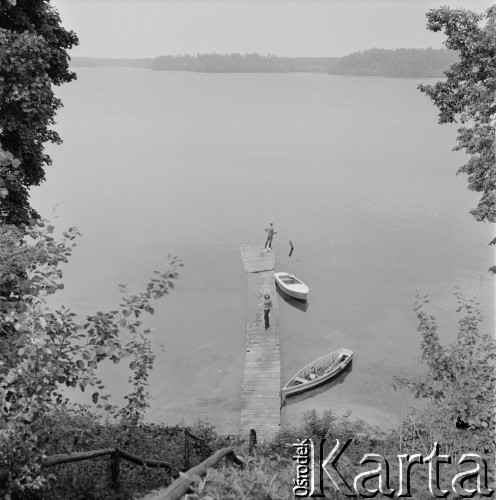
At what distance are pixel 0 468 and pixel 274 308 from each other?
2150 centimetres

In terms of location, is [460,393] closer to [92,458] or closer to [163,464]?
[163,464]

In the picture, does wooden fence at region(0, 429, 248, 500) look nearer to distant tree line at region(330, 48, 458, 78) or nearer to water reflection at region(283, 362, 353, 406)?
water reflection at region(283, 362, 353, 406)

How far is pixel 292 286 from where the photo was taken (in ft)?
98.4

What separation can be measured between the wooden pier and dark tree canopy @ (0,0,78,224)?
9486 millimetres

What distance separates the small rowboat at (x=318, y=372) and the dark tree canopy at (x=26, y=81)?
11404 mm

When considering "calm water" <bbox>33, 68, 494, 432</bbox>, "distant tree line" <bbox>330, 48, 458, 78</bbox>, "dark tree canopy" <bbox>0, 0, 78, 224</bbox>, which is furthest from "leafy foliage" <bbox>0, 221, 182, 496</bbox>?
"distant tree line" <bbox>330, 48, 458, 78</bbox>

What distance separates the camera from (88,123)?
8375cm

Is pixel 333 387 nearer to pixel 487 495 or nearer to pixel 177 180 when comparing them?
pixel 487 495

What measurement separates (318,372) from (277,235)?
17.8 meters

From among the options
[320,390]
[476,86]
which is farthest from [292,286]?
[476,86]

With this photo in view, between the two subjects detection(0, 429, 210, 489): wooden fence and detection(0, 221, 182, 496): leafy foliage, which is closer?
detection(0, 221, 182, 496): leafy foliage

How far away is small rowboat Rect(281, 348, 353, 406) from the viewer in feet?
67.8

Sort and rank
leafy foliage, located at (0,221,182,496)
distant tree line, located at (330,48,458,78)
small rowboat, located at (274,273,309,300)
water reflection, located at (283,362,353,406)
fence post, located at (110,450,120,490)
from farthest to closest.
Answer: distant tree line, located at (330,48,458,78) → small rowboat, located at (274,273,309,300) → water reflection, located at (283,362,353,406) → fence post, located at (110,450,120,490) → leafy foliage, located at (0,221,182,496)

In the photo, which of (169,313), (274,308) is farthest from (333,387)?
(169,313)
